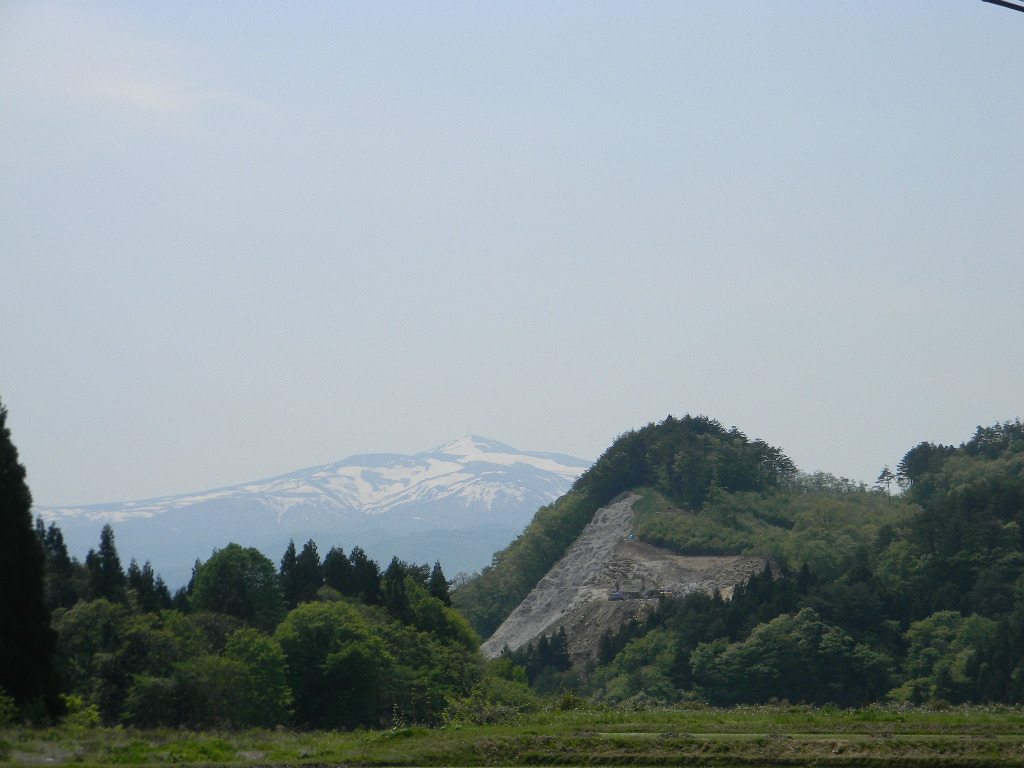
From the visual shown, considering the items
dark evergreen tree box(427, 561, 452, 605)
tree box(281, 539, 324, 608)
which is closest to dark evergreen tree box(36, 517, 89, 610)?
tree box(281, 539, 324, 608)

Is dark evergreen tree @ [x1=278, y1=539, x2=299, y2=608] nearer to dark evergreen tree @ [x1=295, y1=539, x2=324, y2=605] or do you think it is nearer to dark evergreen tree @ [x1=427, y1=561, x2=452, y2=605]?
dark evergreen tree @ [x1=295, y1=539, x2=324, y2=605]

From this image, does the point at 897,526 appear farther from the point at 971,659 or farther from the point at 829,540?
the point at 971,659

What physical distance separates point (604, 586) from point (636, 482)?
30482 mm

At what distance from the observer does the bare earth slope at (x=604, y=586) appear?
108188 millimetres

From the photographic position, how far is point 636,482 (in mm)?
144750

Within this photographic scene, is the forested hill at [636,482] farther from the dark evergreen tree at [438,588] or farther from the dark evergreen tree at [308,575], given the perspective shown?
the dark evergreen tree at [308,575]

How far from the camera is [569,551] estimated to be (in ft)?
445

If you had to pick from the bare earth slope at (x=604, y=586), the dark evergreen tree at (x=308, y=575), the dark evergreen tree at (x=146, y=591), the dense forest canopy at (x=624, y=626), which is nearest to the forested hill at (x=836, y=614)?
the dense forest canopy at (x=624, y=626)

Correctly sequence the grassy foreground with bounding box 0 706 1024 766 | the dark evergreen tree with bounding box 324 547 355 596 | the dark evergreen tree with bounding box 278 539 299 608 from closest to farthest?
the grassy foreground with bounding box 0 706 1024 766 < the dark evergreen tree with bounding box 278 539 299 608 < the dark evergreen tree with bounding box 324 547 355 596

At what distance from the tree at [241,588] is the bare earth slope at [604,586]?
51.7 m

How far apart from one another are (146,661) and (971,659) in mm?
60891

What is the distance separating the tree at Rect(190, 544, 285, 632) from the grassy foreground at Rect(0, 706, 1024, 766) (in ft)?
93.8

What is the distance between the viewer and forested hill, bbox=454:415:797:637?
5285 inches

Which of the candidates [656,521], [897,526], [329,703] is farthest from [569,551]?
[329,703]
